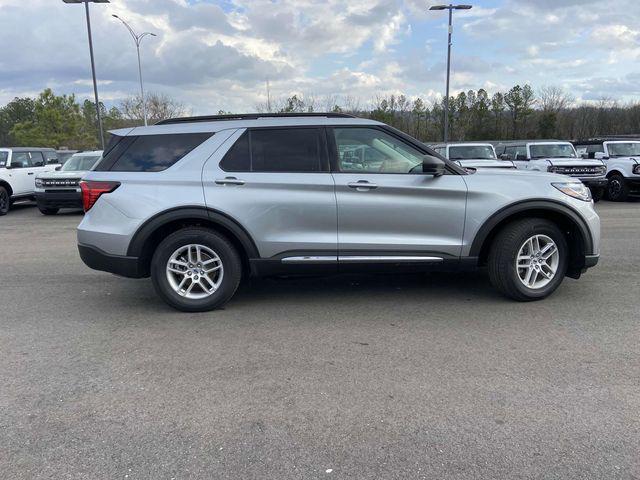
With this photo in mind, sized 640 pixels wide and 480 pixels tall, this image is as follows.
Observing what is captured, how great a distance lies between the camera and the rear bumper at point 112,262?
15.8 feet

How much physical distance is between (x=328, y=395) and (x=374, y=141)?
2.66 metres

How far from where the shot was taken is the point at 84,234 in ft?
16.1

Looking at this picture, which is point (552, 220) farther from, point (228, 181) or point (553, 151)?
point (553, 151)

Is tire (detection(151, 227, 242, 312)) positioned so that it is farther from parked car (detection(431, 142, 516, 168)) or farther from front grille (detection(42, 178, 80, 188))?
parked car (detection(431, 142, 516, 168))

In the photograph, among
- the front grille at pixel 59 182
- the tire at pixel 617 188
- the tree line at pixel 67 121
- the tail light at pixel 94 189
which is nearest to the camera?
the tail light at pixel 94 189

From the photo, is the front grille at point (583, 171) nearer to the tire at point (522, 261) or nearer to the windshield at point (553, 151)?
the windshield at point (553, 151)

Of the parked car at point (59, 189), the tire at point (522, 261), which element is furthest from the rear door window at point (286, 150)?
the parked car at point (59, 189)

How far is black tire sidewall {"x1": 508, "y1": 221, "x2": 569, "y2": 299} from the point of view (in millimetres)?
4906

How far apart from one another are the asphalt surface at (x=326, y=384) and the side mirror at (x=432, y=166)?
4.43 feet

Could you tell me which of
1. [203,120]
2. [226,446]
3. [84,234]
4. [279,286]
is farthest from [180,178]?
A: [226,446]

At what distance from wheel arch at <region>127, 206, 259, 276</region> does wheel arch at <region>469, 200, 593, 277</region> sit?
2.27m

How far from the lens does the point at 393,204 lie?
15.7 feet

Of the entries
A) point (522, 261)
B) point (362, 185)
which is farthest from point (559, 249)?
point (362, 185)

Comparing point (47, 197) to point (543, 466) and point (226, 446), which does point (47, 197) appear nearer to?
point (226, 446)
